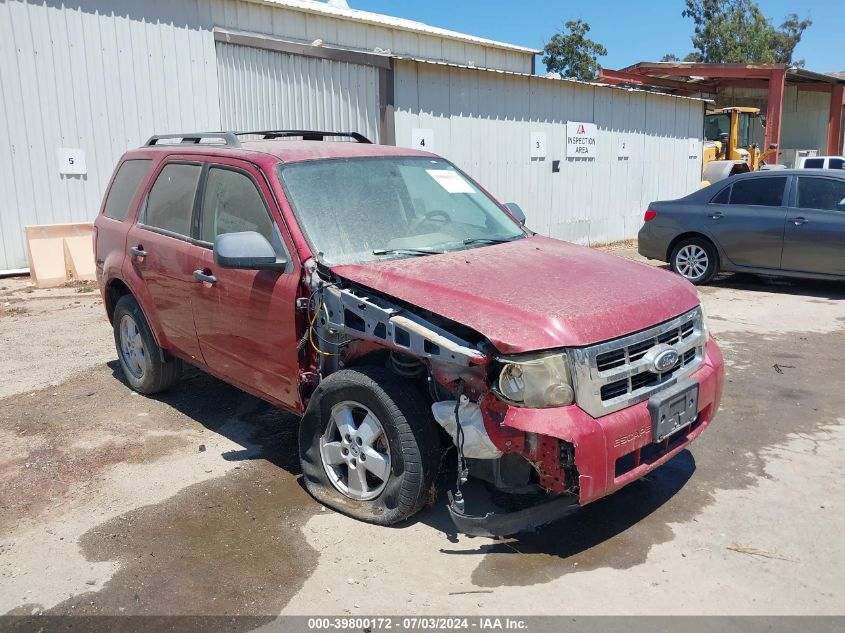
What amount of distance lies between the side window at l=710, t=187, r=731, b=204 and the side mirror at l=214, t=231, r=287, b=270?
25.7ft

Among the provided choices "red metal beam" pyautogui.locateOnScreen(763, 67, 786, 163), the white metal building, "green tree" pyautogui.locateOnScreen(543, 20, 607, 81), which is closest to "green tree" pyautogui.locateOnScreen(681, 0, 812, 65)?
"green tree" pyautogui.locateOnScreen(543, 20, 607, 81)

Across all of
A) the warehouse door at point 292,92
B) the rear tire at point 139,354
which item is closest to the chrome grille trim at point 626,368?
the rear tire at point 139,354

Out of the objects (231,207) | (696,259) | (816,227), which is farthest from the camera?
(696,259)

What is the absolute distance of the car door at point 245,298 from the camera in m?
4.21

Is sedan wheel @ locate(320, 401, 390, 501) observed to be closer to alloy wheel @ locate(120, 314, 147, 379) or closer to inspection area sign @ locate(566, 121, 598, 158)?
alloy wheel @ locate(120, 314, 147, 379)

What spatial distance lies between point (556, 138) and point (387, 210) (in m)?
10.6

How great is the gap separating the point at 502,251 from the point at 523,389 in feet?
4.21

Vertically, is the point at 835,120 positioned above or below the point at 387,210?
above

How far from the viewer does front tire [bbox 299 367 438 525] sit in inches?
144

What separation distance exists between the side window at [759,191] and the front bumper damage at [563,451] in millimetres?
7309

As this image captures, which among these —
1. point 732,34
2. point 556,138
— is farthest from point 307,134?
point 732,34

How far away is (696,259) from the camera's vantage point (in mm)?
10477

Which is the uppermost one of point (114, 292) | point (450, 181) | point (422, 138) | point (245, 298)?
point (422, 138)

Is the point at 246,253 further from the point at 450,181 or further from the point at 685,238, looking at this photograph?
the point at 685,238
